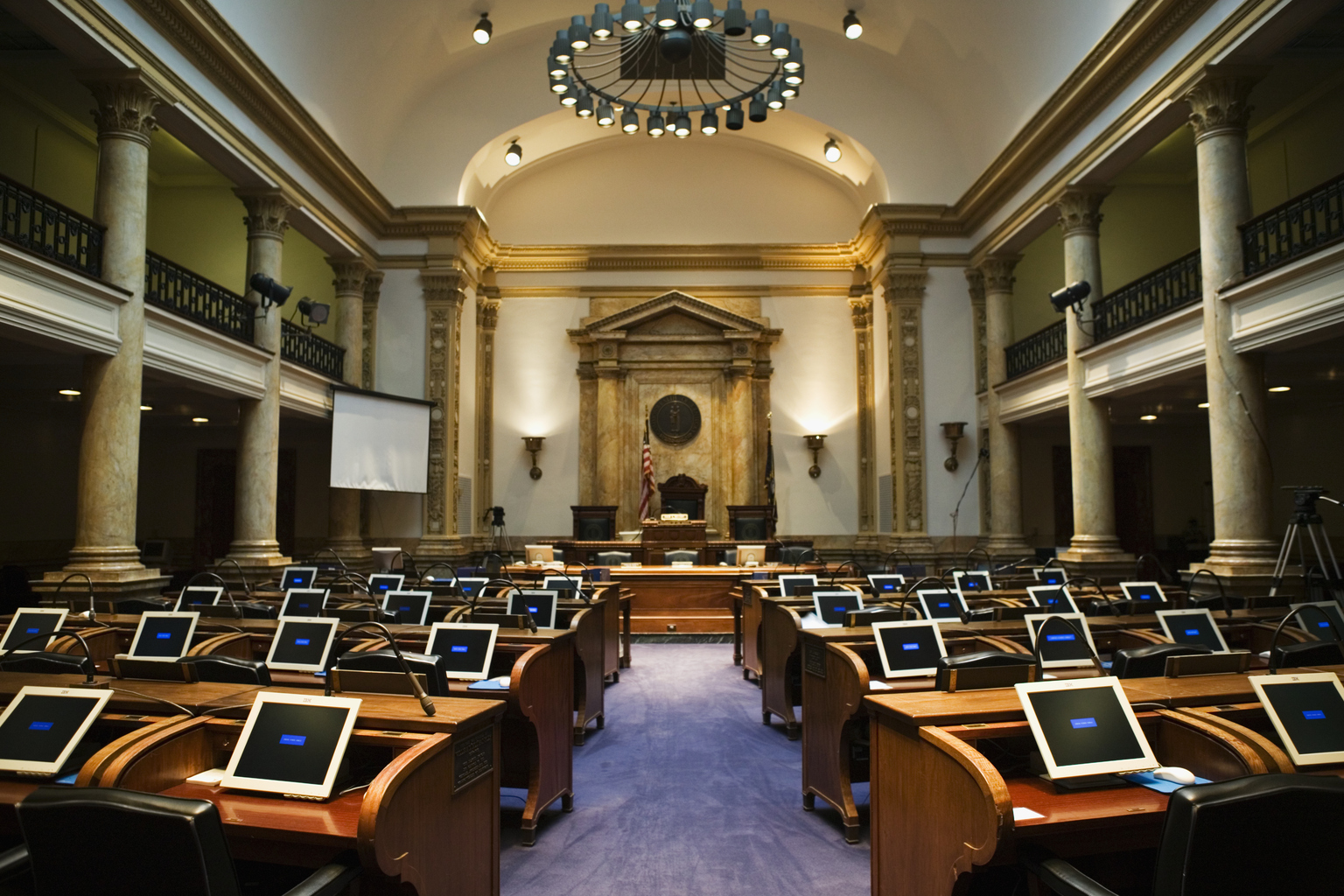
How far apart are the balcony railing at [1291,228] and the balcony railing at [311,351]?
12.3m

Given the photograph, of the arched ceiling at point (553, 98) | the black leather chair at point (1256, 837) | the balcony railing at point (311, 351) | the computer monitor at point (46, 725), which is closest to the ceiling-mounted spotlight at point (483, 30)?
the arched ceiling at point (553, 98)

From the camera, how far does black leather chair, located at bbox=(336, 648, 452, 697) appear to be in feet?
12.8

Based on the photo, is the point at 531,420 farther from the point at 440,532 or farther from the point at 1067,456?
the point at 1067,456

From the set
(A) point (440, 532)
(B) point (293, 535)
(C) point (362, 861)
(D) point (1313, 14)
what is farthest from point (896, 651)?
(B) point (293, 535)

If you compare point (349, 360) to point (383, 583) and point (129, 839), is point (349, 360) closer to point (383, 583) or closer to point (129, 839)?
point (383, 583)

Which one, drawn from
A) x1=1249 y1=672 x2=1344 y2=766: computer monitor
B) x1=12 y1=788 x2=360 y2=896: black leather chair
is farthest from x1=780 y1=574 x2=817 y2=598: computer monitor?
x1=12 y1=788 x2=360 y2=896: black leather chair

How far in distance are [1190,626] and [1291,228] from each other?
5188 millimetres

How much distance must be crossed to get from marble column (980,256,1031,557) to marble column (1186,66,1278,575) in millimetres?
6015

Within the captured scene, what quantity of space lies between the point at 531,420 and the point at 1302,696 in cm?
1681

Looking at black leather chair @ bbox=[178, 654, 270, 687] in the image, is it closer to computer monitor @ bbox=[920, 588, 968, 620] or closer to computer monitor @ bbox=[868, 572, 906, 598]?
computer monitor @ bbox=[920, 588, 968, 620]

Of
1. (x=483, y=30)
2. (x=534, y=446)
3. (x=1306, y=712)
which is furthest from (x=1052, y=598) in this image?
(x=483, y=30)

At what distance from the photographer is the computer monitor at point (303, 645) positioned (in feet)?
16.7

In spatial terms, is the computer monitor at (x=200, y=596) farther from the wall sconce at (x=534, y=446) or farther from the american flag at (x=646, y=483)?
the wall sconce at (x=534, y=446)

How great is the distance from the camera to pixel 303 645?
16.9 ft
